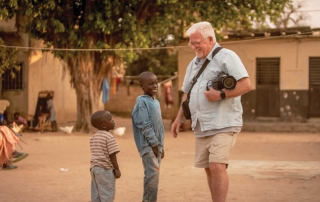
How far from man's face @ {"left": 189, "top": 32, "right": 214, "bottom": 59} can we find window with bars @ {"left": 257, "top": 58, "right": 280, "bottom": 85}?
52.6 feet

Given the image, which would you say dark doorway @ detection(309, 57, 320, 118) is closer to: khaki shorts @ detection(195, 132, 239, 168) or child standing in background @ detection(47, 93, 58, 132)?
child standing in background @ detection(47, 93, 58, 132)

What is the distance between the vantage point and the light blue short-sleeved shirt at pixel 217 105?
16.4 feet

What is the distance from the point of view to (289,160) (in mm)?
11266

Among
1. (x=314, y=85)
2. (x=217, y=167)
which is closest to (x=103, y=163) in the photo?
(x=217, y=167)

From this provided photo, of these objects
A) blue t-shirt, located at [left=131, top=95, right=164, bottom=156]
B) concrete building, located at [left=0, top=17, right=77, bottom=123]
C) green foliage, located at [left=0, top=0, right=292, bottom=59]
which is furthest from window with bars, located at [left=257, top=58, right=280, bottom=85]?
blue t-shirt, located at [left=131, top=95, right=164, bottom=156]

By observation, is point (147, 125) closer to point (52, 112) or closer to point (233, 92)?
point (233, 92)

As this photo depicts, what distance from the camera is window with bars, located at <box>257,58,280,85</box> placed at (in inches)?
819

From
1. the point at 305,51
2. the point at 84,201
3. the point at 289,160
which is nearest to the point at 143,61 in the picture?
the point at 305,51

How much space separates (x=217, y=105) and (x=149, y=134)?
1.10 metres

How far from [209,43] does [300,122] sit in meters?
16.0

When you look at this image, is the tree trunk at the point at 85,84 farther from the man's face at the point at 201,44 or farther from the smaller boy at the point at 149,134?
the man's face at the point at 201,44

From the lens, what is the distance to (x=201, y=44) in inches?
202

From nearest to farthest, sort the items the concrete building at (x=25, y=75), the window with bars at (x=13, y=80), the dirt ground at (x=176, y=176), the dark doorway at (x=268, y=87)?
1. the dirt ground at (x=176, y=176)
2. the dark doorway at (x=268, y=87)
3. the concrete building at (x=25, y=75)
4. the window with bars at (x=13, y=80)

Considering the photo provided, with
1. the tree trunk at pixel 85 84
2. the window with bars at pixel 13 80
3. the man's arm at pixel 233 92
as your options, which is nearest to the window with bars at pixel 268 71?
the tree trunk at pixel 85 84
